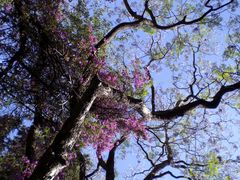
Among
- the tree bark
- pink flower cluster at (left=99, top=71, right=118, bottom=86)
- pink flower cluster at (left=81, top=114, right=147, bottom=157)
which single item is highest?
pink flower cluster at (left=99, top=71, right=118, bottom=86)

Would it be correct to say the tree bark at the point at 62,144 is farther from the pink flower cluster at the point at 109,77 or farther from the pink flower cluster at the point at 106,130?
the pink flower cluster at the point at 109,77

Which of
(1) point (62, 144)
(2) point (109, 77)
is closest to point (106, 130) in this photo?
(2) point (109, 77)

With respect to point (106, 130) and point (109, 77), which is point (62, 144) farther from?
point (109, 77)

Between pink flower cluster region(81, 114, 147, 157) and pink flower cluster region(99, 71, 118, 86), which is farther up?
pink flower cluster region(99, 71, 118, 86)

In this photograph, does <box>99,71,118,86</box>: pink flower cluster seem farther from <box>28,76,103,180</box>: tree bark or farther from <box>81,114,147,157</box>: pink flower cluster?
<box>28,76,103,180</box>: tree bark

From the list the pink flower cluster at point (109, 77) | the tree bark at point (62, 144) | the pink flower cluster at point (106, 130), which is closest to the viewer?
the tree bark at point (62, 144)

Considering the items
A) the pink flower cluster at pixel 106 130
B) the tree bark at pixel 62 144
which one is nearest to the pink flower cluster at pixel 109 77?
the pink flower cluster at pixel 106 130

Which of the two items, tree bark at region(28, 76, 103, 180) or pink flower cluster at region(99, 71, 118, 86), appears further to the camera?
pink flower cluster at region(99, 71, 118, 86)

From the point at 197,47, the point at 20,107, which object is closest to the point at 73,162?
the point at 20,107

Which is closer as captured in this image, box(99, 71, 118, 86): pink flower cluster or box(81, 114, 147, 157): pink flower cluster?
box(81, 114, 147, 157): pink flower cluster

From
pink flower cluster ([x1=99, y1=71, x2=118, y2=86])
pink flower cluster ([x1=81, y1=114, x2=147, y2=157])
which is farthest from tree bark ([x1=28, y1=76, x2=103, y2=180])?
pink flower cluster ([x1=99, y1=71, x2=118, y2=86])

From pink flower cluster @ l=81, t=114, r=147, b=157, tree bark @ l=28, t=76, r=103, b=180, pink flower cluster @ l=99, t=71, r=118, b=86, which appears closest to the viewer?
tree bark @ l=28, t=76, r=103, b=180

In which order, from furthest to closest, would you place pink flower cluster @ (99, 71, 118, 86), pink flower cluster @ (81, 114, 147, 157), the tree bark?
1. pink flower cluster @ (99, 71, 118, 86)
2. pink flower cluster @ (81, 114, 147, 157)
3. the tree bark

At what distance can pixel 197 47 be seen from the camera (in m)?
12.5
